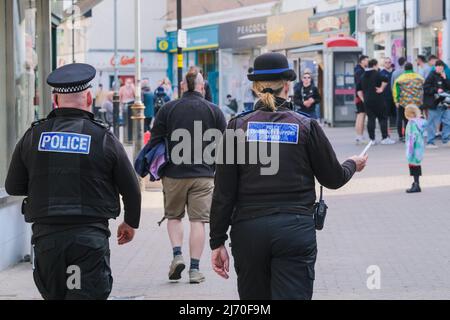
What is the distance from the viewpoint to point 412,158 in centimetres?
1544

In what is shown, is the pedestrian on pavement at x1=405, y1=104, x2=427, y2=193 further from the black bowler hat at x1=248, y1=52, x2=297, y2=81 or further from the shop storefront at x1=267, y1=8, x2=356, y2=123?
the shop storefront at x1=267, y1=8, x2=356, y2=123

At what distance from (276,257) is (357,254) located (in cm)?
518

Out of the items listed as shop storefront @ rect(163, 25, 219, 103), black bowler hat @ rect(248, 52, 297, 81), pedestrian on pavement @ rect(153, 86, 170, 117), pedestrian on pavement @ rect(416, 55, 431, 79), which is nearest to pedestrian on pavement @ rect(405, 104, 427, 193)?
pedestrian on pavement @ rect(416, 55, 431, 79)

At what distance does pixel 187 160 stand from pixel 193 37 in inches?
2020

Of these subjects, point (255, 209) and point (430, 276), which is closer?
point (255, 209)

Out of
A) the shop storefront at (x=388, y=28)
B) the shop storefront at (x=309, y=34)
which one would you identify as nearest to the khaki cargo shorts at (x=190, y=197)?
the shop storefront at (x=309, y=34)

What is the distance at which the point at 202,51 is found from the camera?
60.5 metres

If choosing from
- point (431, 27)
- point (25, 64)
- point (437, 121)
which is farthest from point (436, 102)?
point (25, 64)

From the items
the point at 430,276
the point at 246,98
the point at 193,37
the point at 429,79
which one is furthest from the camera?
the point at 193,37

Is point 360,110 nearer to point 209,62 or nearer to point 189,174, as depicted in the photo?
point 189,174

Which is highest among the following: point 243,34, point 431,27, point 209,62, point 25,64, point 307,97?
point 243,34

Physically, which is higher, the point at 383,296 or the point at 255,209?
the point at 255,209

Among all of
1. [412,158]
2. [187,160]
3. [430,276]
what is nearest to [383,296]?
[430,276]
